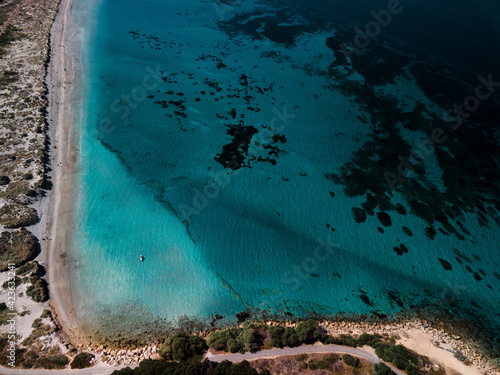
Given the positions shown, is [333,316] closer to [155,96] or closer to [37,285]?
[37,285]

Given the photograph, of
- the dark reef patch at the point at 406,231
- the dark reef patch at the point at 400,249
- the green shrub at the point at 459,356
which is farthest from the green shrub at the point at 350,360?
the dark reef patch at the point at 406,231

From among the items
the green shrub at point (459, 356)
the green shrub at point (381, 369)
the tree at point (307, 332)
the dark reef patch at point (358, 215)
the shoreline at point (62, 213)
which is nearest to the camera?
the green shrub at point (381, 369)

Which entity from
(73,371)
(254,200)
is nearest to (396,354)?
(254,200)

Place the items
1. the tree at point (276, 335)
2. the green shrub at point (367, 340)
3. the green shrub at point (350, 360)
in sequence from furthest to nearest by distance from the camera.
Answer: the green shrub at point (367, 340) < the tree at point (276, 335) < the green shrub at point (350, 360)

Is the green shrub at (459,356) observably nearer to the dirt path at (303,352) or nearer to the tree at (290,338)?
the dirt path at (303,352)

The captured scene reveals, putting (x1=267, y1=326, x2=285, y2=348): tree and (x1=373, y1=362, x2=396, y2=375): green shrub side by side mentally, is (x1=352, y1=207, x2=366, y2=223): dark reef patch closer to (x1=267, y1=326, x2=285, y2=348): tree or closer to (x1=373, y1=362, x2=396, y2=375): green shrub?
(x1=373, y1=362, x2=396, y2=375): green shrub

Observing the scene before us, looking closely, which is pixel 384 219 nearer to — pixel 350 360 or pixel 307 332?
pixel 307 332
